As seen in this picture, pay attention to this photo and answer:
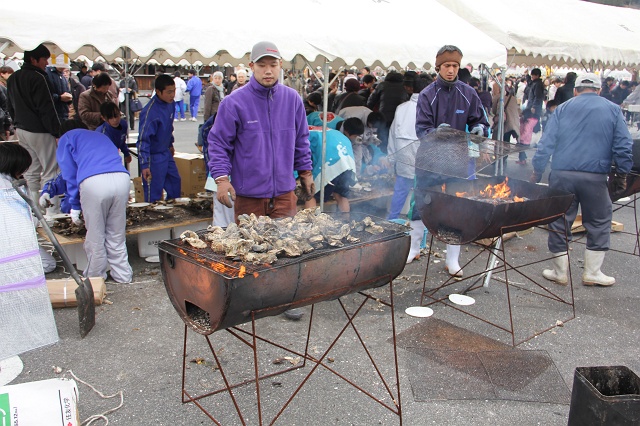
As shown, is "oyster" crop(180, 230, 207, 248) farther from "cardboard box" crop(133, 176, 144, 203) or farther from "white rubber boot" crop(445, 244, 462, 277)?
"cardboard box" crop(133, 176, 144, 203)

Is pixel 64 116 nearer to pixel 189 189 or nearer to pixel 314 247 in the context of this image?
pixel 189 189

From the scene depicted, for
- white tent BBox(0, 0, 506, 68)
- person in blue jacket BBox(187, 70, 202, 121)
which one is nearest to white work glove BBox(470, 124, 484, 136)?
white tent BBox(0, 0, 506, 68)

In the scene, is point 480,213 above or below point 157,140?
below

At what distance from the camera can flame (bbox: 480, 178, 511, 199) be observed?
5.16 metres

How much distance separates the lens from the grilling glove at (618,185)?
227 inches

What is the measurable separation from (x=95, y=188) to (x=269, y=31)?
2195 mm

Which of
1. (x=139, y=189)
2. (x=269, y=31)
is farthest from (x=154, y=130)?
(x=269, y=31)

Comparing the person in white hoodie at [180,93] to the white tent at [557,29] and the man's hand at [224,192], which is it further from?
the man's hand at [224,192]

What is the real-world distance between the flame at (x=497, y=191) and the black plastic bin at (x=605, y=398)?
2416 millimetres

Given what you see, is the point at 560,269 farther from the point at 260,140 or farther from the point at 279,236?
the point at 279,236

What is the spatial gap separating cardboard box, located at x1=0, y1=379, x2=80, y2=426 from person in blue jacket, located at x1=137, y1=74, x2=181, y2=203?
4047 mm

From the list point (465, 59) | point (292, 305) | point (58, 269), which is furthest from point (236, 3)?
point (292, 305)

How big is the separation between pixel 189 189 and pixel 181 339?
3692 millimetres

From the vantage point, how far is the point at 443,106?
5305 millimetres
